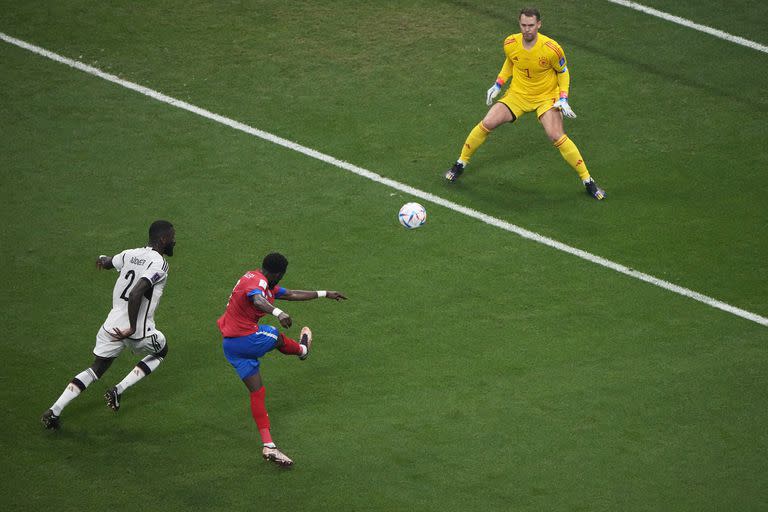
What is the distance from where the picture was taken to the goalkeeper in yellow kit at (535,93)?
48.7 ft

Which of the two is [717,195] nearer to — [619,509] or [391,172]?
[391,172]

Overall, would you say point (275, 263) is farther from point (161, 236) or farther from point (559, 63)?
point (559, 63)

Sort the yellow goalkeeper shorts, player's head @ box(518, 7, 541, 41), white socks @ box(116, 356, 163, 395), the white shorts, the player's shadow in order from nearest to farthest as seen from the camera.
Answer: the white shorts → white socks @ box(116, 356, 163, 395) → player's head @ box(518, 7, 541, 41) → the yellow goalkeeper shorts → the player's shadow

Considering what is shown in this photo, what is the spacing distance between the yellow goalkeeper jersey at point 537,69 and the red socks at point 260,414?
645 centimetres

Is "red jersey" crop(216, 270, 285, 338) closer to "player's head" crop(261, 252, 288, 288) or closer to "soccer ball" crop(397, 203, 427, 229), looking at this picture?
"player's head" crop(261, 252, 288, 288)

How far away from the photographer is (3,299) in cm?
1307

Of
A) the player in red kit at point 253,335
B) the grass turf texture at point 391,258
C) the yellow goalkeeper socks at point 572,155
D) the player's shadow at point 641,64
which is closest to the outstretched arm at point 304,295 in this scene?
the player in red kit at point 253,335

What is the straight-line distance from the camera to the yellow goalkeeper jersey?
48.8ft

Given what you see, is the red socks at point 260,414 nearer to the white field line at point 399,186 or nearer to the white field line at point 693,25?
the white field line at point 399,186

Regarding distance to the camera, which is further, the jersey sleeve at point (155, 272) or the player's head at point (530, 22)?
the player's head at point (530, 22)

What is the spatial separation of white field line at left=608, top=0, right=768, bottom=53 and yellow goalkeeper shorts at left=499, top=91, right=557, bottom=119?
4946mm

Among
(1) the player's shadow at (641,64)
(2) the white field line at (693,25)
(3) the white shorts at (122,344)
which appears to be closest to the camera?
(3) the white shorts at (122,344)

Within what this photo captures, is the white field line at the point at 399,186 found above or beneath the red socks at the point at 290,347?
above

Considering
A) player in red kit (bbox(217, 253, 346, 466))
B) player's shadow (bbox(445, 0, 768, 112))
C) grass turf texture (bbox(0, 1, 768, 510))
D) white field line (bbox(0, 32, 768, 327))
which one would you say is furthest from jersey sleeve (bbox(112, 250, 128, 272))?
player's shadow (bbox(445, 0, 768, 112))
